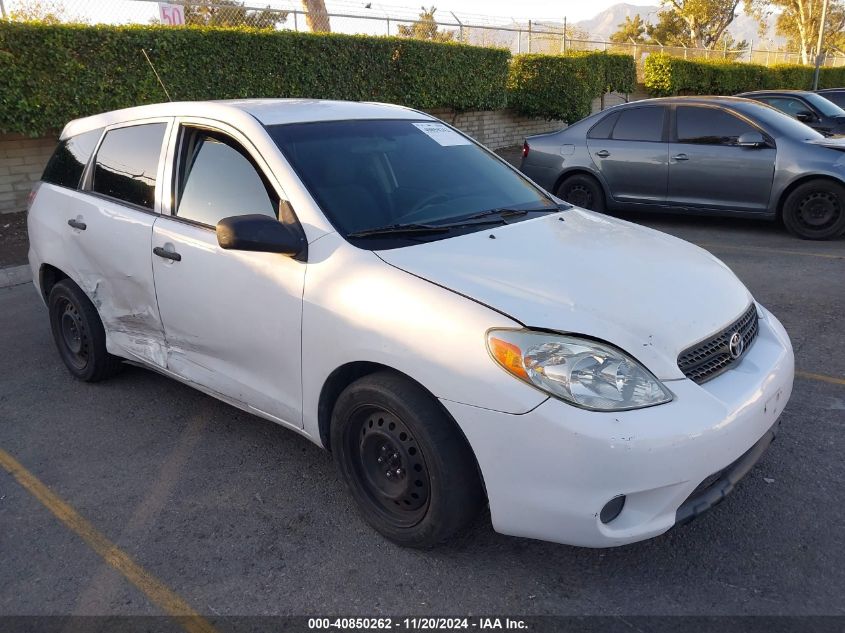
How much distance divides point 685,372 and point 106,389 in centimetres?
360

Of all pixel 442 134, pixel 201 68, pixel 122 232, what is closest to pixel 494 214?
pixel 442 134

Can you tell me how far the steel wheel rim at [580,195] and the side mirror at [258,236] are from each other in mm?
7056

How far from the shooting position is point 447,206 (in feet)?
11.6

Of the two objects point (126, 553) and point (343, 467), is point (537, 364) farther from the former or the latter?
point (126, 553)

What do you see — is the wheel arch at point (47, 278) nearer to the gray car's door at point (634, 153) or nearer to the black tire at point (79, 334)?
the black tire at point (79, 334)

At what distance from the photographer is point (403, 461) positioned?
9.13 feet

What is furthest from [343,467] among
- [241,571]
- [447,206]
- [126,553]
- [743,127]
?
[743,127]

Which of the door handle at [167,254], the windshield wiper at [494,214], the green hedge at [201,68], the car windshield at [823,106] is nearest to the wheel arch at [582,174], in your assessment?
the green hedge at [201,68]

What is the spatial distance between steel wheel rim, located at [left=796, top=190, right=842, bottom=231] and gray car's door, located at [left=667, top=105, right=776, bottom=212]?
0.39 m

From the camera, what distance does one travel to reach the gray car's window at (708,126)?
27.4 ft

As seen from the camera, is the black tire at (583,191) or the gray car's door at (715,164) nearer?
the gray car's door at (715,164)

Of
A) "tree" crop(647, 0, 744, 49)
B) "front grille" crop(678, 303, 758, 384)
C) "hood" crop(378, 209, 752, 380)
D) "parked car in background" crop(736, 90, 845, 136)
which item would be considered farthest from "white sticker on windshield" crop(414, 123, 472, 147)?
"tree" crop(647, 0, 744, 49)

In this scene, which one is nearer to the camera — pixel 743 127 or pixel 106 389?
pixel 106 389

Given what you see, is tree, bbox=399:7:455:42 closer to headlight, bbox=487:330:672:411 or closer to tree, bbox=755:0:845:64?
headlight, bbox=487:330:672:411
